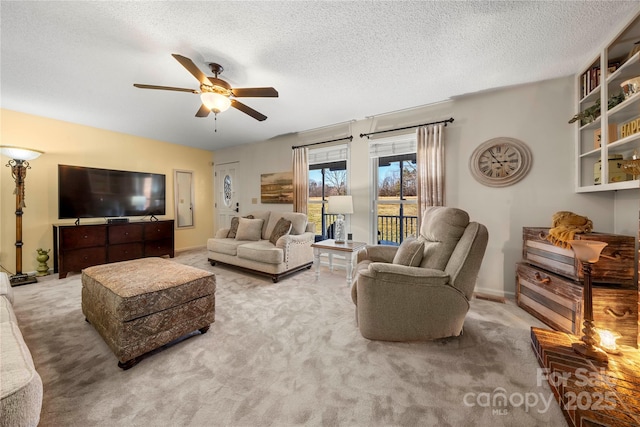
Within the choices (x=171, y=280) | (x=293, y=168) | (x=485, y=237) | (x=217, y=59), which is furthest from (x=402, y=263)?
(x=293, y=168)

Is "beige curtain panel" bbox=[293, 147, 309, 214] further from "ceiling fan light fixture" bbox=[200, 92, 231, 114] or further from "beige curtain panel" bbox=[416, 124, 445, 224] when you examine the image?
"ceiling fan light fixture" bbox=[200, 92, 231, 114]

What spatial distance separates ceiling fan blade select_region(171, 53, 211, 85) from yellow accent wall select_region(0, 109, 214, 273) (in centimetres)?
→ 357

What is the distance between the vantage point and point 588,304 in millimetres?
1535

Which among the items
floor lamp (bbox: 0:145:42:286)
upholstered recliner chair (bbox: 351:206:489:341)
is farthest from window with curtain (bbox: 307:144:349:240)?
floor lamp (bbox: 0:145:42:286)

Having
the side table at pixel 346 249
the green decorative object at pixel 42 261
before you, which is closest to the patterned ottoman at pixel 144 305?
the side table at pixel 346 249

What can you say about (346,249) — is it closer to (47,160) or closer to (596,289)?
(596,289)

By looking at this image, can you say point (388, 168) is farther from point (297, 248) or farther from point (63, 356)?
point (63, 356)

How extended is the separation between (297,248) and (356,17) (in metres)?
2.76

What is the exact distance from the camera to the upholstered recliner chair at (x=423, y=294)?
→ 169 centimetres

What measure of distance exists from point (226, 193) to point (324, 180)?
9.12 ft

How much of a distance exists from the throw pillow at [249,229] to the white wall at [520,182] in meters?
2.78

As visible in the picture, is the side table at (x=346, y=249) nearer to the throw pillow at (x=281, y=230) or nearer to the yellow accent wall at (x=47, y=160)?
the throw pillow at (x=281, y=230)

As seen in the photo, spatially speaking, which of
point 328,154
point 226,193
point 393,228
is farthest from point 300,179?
point 226,193

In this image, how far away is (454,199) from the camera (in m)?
3.01
